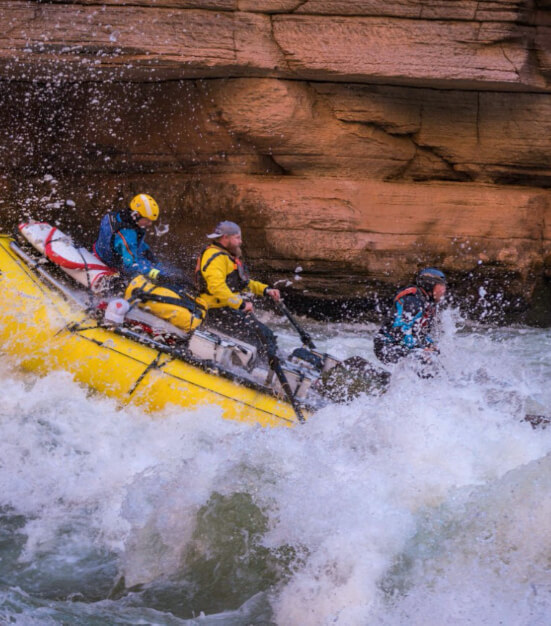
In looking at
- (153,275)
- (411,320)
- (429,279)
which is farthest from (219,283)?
(429,279)

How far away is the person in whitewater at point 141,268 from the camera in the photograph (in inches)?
239

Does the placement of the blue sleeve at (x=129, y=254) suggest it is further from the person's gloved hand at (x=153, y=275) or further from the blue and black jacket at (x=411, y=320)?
the blue and black jacket at (x=411, y=320)

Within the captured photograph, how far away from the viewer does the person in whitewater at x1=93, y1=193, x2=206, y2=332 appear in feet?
19.9

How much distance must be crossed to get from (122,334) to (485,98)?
529 centimetres

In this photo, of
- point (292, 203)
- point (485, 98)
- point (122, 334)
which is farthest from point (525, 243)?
point (122, 334)

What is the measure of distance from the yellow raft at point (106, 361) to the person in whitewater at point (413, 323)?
0.99 m

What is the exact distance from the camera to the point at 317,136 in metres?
8.55

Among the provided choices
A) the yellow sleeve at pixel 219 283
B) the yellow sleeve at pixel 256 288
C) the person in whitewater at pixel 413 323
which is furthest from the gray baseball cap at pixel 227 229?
the person in whitewater at pixel 413 323

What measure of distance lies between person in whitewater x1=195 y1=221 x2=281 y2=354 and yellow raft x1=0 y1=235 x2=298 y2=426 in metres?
0.57

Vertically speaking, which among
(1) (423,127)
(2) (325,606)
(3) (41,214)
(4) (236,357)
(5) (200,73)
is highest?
(5) (200,73)

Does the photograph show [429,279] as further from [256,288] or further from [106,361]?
[106,361]

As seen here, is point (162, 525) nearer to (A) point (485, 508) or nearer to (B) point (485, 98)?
(A) point (485, 508)

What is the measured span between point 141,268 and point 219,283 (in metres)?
0.87

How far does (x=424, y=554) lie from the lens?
13.1ft
